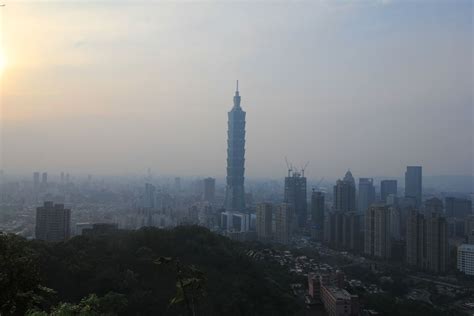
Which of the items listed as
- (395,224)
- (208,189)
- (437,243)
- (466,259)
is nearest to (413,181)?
(395,224)

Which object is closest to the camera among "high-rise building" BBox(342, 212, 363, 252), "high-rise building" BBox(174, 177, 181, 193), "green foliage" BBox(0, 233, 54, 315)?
"green foliage" BBox(0, 233, 54, 315)

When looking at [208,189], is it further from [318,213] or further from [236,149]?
[318,213]

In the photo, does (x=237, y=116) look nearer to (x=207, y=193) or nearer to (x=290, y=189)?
(x=207, y=193)

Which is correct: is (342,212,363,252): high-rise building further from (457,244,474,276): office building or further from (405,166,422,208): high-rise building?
(405,166,422,208): high-rise building

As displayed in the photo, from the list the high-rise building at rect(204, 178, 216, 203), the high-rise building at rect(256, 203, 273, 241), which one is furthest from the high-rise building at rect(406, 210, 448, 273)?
the high-rise building at rect(204, 178, 216, 203)

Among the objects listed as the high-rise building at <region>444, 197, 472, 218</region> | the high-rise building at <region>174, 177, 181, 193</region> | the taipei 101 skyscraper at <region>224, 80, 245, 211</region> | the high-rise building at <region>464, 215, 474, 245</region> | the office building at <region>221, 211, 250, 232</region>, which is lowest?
the office building at <region>221, 211, 250, 232</region>
